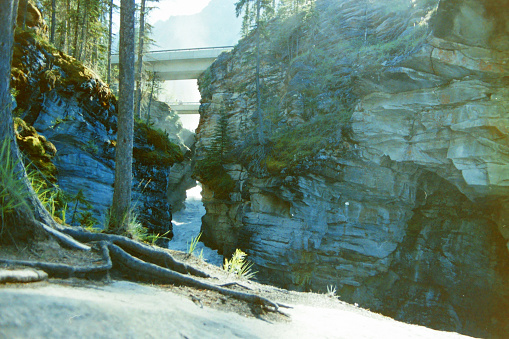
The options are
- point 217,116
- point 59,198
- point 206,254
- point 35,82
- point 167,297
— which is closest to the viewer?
point 167,297

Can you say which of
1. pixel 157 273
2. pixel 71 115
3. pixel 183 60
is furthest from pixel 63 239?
pixel 183 60

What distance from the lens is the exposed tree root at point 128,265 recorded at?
12.7ft

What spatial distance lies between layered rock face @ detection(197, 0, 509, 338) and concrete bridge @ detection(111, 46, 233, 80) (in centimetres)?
1721

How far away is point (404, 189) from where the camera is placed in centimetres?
2078

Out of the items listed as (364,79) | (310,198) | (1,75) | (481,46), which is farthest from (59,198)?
(481,46)

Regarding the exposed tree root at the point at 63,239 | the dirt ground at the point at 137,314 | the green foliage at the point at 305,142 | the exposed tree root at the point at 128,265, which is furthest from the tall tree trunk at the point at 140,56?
the dirt ground at the point at 137,314

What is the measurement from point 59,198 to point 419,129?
18054 mm

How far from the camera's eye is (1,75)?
4.30m

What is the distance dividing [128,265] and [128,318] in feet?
7.41

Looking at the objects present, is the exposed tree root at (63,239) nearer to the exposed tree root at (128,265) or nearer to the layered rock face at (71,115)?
the exposed tree root at (128,265)

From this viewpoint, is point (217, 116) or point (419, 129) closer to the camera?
point (419, 129)

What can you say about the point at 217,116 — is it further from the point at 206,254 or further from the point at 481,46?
the point at 481,46

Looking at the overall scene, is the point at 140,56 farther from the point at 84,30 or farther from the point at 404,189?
the point at 404,189

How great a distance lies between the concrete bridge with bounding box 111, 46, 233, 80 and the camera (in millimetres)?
36812
